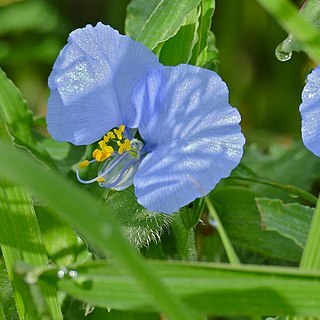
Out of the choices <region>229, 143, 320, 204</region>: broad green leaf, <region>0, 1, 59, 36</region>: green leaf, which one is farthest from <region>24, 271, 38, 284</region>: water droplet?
<region>0, 1, 59, 36</region>: green leaf

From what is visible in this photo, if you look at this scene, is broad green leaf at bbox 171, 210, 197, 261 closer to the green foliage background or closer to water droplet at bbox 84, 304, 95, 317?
the green foliage background

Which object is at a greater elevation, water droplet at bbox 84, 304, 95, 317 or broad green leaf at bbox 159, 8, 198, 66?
broad green leaf at bbox 159, 8, 198, 66

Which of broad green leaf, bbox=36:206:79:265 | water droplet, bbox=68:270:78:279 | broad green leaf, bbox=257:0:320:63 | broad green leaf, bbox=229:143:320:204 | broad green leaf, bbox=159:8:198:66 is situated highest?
broad green leaf, bbox=257:0:320:63

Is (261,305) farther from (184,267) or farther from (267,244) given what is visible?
(267,244)

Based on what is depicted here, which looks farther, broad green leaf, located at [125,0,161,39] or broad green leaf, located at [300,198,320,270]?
broad green leaf, located at [125,0,161,39]

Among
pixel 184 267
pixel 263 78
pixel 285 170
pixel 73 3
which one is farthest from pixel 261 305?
pixel 73 3

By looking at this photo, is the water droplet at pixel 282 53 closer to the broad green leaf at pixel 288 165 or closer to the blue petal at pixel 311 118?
the blue petal at pixel 311 118
